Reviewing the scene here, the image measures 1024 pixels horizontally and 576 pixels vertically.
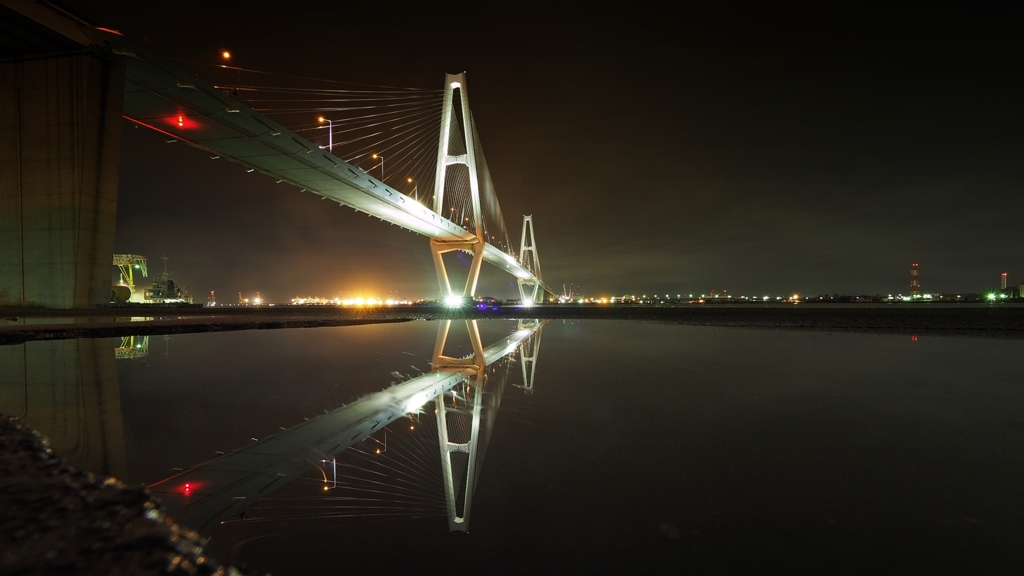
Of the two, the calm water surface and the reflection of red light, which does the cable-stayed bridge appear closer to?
the reflection of red light

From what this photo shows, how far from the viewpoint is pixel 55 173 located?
13.2 meters

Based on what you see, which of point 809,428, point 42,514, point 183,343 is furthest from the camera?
point 183,343

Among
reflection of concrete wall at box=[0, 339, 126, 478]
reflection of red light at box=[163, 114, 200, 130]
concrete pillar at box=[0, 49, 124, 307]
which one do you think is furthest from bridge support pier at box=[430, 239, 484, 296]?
reflection of concrete wall at box=[0, 339, 126, 478]

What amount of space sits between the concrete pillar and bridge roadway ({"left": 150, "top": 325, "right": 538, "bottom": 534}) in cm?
1446

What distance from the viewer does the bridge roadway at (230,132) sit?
539 inches

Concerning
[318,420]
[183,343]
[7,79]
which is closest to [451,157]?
[7,79]

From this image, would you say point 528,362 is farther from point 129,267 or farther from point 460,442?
point 129,267

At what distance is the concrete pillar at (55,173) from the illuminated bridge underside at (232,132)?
3.18 ft

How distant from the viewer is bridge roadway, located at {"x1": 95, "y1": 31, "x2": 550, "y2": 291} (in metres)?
13.7

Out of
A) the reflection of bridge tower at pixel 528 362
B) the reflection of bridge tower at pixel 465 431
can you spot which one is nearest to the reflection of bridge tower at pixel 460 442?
the reflection of bridge tower at pixel 465 431

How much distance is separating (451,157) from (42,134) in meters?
25.2

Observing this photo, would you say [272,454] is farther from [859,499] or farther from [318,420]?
[859,499]

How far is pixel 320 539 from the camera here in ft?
5.31

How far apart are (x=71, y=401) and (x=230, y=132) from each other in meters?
16.6
